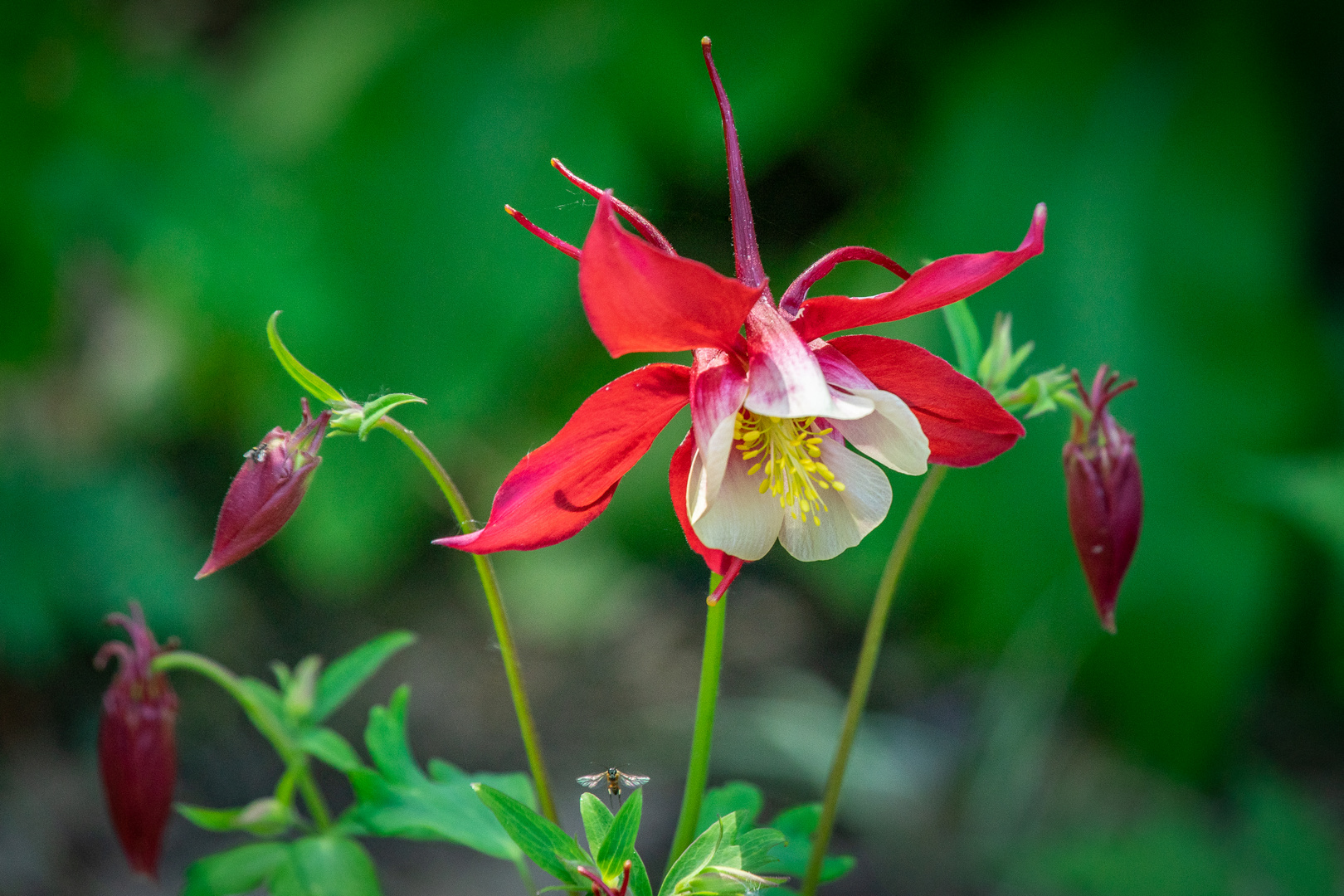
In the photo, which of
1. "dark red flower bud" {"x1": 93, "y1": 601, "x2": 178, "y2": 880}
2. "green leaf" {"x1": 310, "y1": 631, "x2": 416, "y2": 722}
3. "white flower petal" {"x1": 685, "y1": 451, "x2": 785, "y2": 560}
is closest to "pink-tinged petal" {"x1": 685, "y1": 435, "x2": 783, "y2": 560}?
"white flower petal" {"x1": 685, "y1": 451, "x2": 785, "y2": 560}

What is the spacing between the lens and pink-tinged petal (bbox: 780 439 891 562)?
0.62m

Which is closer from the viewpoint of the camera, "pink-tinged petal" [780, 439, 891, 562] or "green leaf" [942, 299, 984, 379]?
"pink-tinged petal" [780, 439, 891, 562]

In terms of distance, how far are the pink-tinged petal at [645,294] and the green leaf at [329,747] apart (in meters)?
0.37

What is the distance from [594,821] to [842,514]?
0.23 m

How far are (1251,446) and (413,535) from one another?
184 centimetres

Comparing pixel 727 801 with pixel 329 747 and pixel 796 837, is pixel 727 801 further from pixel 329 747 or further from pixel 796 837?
pixel 329 747

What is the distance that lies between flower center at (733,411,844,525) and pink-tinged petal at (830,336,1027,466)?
5 cm

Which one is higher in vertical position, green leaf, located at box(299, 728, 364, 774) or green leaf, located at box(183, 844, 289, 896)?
green leaf, located at box(299, 728, 364, 774)

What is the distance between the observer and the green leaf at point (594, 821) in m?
0.57

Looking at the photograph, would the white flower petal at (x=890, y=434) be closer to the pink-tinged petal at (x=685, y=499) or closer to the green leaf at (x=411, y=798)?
the pink-tinged petal at (x=685, y=499)

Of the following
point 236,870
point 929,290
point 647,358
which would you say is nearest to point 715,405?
point 929,290

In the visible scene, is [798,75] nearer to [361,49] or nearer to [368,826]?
[361,49]

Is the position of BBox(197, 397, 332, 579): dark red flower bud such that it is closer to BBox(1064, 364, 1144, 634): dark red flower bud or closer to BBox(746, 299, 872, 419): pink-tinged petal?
BBox(746, 299, 872, 419): pink-tinged petal

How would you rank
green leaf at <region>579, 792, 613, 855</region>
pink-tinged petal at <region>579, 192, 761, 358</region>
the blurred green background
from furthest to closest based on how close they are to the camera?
the blurred green background < green leaf at <region>579, 792, 613, 855</region> < pink-tinged petal at <region>579, 192, 761, 358</region>
